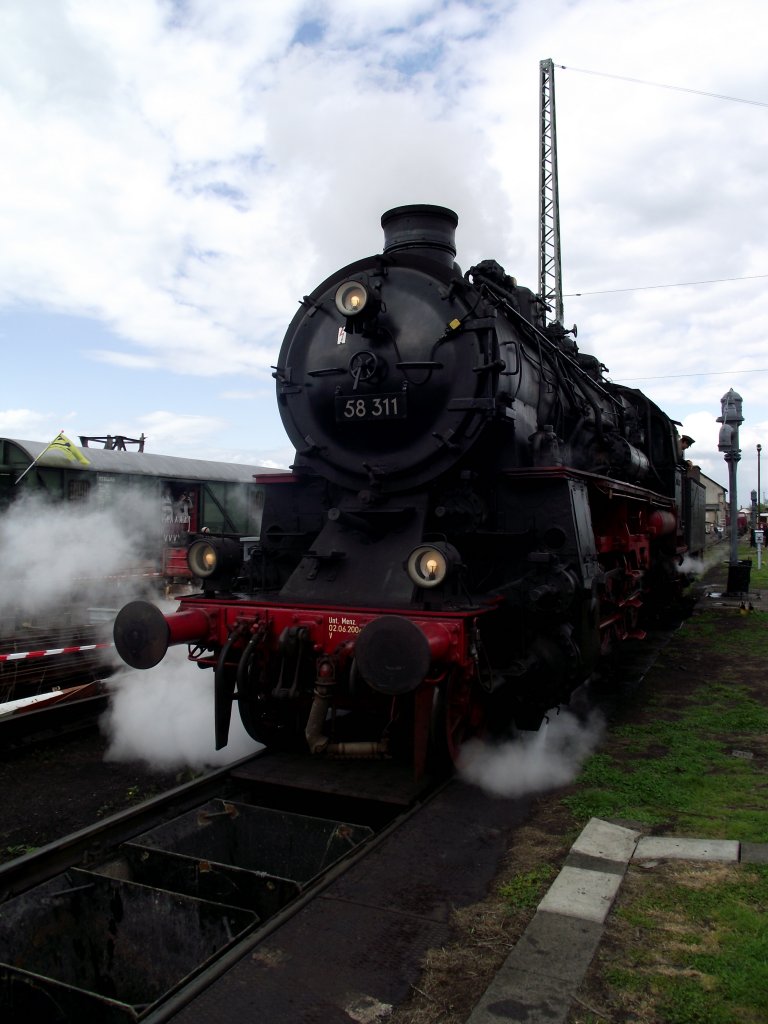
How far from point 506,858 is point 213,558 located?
269 centimetres

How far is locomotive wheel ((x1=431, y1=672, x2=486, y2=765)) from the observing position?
4.17m

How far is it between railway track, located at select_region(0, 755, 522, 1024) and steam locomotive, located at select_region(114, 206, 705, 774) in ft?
1.28

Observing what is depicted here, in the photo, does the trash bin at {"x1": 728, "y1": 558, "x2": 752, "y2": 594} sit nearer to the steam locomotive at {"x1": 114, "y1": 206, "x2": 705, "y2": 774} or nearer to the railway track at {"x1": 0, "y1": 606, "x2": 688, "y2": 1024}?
the steam locomotive at {"x1": 114, "y1": 206, "x2": 705, "y2": 774}

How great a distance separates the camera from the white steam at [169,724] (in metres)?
5.43

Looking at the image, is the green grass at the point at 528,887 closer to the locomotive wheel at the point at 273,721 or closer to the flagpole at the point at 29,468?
the locomotive wheel at the point at 273,721

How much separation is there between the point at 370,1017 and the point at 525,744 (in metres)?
2.88

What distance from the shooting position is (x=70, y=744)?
5.92 m

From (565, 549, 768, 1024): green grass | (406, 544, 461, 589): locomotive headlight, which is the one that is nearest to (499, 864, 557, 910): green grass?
(565, 549, 768, 1024): green grass

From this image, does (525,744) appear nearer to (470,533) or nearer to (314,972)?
(470,533)

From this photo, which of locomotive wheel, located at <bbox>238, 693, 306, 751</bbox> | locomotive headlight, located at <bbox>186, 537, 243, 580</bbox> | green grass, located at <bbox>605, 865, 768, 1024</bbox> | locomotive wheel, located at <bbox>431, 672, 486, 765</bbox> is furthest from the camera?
locomotive headlight, located at <bbox>186, 537, 243, 580</bbox>

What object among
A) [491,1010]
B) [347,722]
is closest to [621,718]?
[347,722]

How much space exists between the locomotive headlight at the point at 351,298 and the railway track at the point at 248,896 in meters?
2.85

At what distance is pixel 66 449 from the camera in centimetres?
1282

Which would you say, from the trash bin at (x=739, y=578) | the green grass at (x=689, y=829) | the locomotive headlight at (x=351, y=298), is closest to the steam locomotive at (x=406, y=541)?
the locomotive headlight at (x=351, y=298)
